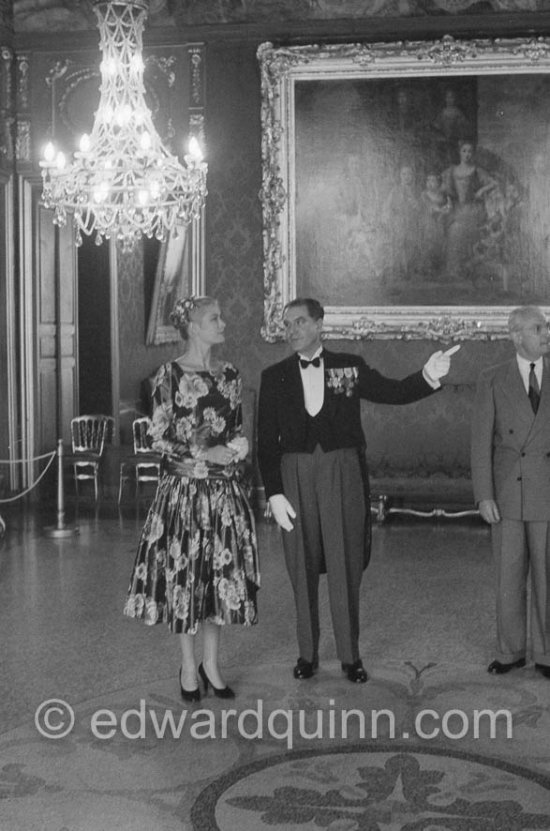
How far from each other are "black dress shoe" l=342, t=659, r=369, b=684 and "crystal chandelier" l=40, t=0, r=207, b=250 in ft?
16.4

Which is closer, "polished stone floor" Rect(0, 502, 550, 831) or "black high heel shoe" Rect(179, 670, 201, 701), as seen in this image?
"polished stone floor" Rect(0, 502, 550, 831)

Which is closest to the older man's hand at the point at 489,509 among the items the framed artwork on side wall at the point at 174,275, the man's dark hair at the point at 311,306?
the man's dark hair at the point at 311,306

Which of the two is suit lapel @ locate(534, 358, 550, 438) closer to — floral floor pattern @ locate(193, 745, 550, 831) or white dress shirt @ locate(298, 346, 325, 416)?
white dress shirt @ locate(298, 346, 325, 416)

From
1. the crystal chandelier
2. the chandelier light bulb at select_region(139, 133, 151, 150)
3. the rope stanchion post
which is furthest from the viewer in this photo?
the rope stanchion post

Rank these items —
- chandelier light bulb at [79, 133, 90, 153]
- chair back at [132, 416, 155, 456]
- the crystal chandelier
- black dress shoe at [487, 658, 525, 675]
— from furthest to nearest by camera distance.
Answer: chair back at [132, 416, 155, 456]
the crystal chandelier
chandelier light bulb at [79, 133, 90, 153]
black dress shoe at [487, 658, 525, 675]

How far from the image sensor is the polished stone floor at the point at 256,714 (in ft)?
13.6

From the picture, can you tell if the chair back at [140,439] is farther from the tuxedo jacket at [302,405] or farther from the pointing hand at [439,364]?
the pointing hand at [439,364]

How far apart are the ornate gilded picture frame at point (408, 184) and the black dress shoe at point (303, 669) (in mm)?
6400

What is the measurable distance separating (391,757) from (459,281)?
773 cm

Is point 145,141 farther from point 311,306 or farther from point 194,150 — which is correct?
point 311,306

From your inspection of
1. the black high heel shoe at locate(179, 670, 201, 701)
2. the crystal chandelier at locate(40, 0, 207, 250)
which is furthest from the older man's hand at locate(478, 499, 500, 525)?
the crystal chandelier at locate(40, 0, 207, 250)

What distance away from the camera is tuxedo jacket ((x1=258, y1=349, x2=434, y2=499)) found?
575cm

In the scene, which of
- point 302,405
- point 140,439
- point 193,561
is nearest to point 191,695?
point 193,561

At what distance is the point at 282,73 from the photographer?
11820 millimetres
